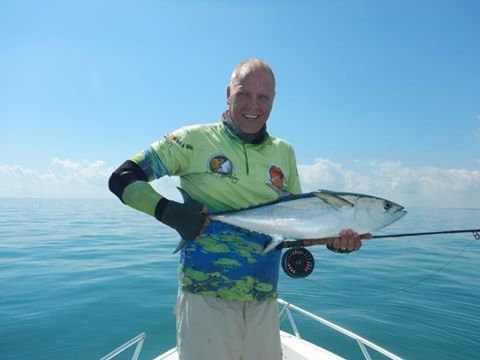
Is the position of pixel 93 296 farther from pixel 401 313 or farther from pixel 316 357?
pixel 401 313

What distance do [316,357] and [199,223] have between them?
12.3 ft

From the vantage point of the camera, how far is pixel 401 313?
28.9 feet

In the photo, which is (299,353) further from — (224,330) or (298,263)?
(224,330)

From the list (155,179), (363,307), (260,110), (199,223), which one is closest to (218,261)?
(199,223)

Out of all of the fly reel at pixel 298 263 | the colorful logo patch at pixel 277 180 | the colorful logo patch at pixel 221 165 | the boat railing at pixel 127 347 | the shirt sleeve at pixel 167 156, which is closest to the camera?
the shirt sleeve at pixel 167 156

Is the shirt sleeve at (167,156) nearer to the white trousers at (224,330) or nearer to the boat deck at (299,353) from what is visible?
the white trousers at (224,330)

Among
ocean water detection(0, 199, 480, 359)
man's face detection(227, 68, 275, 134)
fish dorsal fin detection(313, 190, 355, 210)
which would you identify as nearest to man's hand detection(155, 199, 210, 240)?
man's face detection(227, 68, 275, 134)

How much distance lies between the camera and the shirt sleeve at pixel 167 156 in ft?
9.80

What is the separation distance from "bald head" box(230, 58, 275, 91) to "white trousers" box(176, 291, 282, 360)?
2.07 m

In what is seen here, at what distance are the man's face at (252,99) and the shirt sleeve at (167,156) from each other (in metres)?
0.56

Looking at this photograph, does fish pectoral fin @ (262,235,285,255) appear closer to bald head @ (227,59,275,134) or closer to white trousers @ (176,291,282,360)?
white trousers @ (176,291,282,360)

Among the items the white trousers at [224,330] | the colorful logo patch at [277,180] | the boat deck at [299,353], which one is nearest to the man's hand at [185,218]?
the white trousers at [224,330]

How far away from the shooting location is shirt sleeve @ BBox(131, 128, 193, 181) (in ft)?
9.80

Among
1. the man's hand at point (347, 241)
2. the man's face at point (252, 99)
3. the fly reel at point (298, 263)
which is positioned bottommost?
the fly reel at point (298, 263)
